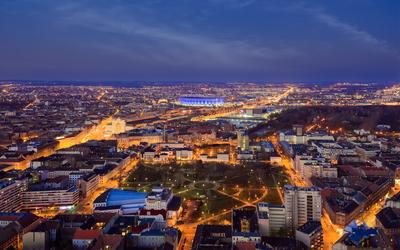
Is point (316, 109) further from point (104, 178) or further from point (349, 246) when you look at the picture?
point (349, 246)

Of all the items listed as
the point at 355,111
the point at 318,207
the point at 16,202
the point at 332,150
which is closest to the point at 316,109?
the point at 355,111

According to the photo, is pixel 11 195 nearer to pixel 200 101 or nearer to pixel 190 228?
pixel 190 228

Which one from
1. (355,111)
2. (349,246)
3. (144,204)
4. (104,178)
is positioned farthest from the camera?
(355,111)

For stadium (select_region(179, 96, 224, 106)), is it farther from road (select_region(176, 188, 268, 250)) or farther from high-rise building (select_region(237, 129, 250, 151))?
road (select_region(176, 188, 268, 250))

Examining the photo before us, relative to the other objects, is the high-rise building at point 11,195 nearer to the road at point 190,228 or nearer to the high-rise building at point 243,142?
the road at point 190,228

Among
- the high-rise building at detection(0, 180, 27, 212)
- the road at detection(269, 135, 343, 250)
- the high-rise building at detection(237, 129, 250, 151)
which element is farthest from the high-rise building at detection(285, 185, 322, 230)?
the high-rise building at detection(237, 129, 250, 151)

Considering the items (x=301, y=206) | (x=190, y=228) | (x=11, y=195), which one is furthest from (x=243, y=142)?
(x=11, y=195)

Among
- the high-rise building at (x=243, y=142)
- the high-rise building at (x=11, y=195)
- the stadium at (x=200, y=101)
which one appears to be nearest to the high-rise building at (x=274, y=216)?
the high-rise building at (x=11, y=195)

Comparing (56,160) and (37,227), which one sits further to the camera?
(56,160)

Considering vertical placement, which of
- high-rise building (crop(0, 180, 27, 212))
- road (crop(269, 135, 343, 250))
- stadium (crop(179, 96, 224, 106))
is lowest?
road (crop(269, 135, 343, 250))
